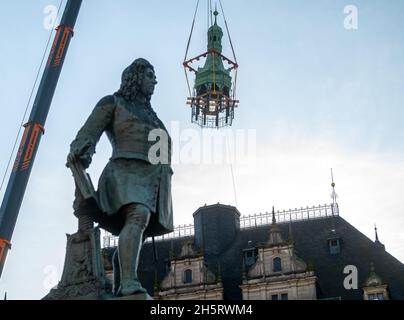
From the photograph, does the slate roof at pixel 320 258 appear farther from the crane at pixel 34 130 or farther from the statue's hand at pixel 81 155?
the statue's hand at pixel 81 155

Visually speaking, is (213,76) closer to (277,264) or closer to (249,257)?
(249,257)

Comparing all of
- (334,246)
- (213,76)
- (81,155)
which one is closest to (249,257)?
(334,246)

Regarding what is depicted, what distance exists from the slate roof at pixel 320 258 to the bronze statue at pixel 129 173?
A: 31327 mm

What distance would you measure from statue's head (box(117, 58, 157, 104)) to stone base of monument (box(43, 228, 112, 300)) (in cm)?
175

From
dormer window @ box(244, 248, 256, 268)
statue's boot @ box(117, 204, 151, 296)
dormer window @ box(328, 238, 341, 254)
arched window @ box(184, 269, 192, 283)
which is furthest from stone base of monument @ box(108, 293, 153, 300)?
dormer window @ box(328, 238, 341, 254)

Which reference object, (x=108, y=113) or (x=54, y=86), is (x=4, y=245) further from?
Result: (x=108, y=113)

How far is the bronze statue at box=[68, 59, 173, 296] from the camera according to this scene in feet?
28.2

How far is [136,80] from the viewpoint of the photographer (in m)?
9.48

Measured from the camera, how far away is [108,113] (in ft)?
30.1

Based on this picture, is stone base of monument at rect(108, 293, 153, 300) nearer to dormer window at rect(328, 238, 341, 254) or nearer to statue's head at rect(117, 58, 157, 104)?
statue's head at rect(117, 58, 157, 104)

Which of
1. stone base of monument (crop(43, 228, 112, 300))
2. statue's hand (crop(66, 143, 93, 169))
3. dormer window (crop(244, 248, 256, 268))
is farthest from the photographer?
dormer window (crop(244, 248, 256, 268))

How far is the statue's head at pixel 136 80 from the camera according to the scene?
946 centimetres

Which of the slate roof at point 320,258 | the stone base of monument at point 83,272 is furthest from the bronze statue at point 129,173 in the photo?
the slate roof at point 320,258

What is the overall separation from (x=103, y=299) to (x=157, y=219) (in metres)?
1.26
